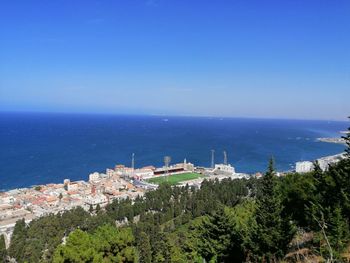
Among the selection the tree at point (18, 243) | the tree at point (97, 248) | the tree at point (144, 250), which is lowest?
the tree at point (18, 243)

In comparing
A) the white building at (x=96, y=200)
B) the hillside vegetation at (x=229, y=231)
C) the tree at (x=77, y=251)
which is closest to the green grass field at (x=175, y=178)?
the white building at (x=96, y=200)

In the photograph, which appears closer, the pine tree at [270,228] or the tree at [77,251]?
the pine tree at [270,228]

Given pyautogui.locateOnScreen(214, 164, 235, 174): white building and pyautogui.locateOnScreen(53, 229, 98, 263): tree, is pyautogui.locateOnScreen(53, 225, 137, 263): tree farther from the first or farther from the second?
pyautogui.locateOnScreen(214, 164, 235, 174): white building

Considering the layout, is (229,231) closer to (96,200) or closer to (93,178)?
(96,200)

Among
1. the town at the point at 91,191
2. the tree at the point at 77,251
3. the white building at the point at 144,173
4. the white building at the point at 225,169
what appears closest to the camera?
the tree at the point at 77,251

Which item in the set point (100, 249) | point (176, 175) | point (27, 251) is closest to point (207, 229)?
point (100, 249)

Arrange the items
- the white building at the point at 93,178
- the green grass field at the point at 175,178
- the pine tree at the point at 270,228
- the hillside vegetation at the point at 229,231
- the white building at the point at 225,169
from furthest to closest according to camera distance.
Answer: the white building at the point at 225,169
the green grass field at the point at 175,178
the white building at the point at 93,178
the pine tree at the point at 270,228
the hillside vegetation at the point at 229,231

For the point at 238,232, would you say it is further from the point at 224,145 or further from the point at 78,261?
the point at 224,145

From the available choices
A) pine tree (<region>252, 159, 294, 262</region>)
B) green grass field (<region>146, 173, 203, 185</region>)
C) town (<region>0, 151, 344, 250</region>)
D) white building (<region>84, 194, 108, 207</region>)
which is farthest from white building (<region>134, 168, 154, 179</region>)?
pine tree (<region>252, 159, 294, 262</region>)

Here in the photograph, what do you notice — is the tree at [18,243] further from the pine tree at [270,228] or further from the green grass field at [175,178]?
the green grass field at [175,178]
